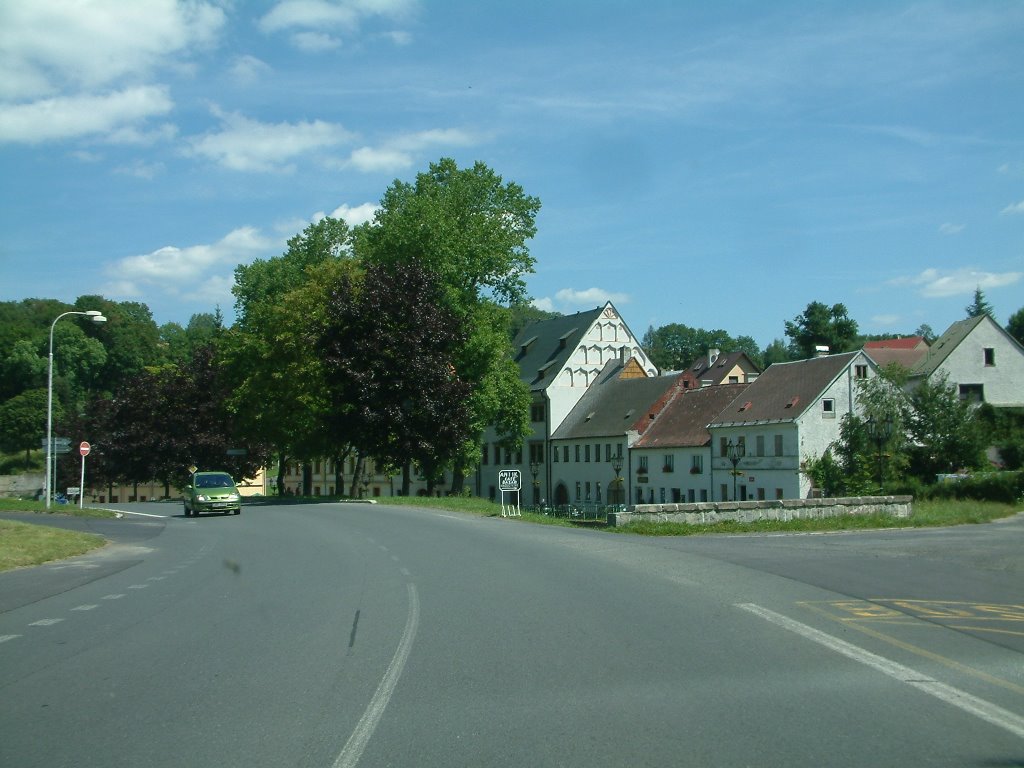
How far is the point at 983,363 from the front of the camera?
7425 cm

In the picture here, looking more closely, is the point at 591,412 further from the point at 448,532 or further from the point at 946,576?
the point at 946,576

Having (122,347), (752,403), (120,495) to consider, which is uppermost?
(122,347)

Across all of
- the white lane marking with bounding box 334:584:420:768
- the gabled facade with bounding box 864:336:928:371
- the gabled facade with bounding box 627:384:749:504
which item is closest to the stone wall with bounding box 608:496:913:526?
the white lane marking with bounding box 334:584:420:768

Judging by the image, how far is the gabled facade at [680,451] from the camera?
72875mm

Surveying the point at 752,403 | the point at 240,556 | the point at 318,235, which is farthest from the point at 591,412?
the point at 240,556

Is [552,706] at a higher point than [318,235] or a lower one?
lower

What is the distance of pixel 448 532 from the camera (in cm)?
2572

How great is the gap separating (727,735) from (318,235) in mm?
62067

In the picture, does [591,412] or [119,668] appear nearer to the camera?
[119,668]

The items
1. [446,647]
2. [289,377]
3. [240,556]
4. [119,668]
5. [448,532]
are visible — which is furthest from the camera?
[289,377]

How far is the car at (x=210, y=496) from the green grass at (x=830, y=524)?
17436 mm

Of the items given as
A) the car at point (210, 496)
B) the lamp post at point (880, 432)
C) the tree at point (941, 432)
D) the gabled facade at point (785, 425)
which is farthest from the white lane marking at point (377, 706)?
the gabled facade at point (785, 425)

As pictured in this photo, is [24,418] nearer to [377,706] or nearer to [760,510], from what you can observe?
[760,510]

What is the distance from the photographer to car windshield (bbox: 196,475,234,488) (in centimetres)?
3941
